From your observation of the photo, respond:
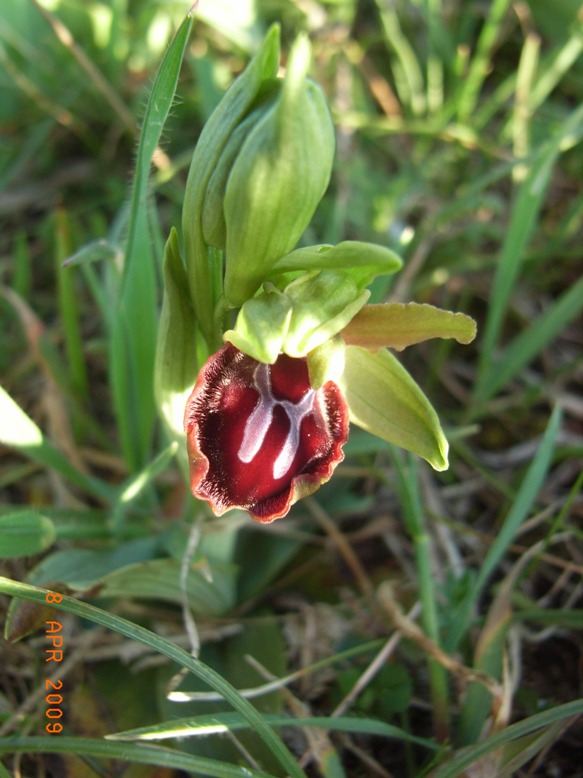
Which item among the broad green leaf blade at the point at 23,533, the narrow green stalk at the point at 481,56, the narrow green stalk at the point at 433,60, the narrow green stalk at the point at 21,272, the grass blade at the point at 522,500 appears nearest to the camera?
the broad green leaf blade at the point at 23,533

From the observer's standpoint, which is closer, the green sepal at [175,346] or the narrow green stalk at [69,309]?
the green sepal at [175,346]

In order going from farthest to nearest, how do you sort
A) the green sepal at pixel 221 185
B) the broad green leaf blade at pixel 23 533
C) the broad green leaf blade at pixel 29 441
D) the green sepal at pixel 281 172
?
the broad green leaf blade at pixel 29 441, the broad green leaf blade at pixel 23 533, the green sepal at pixel 221 185, the green sepal at pixel 281 172

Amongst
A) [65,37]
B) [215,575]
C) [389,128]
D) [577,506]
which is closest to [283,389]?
[215,575]

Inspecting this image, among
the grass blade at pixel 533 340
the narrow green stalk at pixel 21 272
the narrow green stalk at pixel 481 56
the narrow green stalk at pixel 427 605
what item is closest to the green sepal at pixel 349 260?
the narrow green stalk at pixel 427 605

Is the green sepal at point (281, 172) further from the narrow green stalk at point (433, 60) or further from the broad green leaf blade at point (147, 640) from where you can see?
the narrow green stalk at point (433, 60)

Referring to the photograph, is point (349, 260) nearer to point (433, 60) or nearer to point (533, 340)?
point (533, 340)

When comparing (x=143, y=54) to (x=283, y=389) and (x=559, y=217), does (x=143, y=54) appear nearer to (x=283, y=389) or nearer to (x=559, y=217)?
(x=559, y=217)
